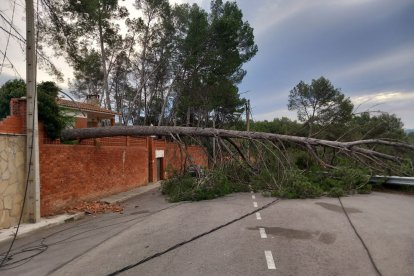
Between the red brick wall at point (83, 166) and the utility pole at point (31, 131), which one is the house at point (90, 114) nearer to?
the red brick wall at point (83, 166)

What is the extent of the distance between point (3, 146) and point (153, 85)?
3228 centimetres

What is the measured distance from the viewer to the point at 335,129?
19797mm

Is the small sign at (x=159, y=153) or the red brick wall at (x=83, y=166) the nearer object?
the red brick wall at (x=83, y=166)

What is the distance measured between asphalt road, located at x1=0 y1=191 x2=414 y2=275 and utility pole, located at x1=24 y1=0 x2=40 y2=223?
1233mm

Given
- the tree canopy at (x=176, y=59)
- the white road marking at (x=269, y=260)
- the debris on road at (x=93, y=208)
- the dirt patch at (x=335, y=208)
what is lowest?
the debris on road at (x=93, y=208)

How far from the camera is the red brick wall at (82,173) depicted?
11883mm

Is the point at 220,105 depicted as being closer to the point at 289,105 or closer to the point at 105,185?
the point at 289,105

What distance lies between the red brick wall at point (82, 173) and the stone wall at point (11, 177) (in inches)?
38.4

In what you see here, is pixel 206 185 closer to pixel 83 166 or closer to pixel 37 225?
pixel 83 166

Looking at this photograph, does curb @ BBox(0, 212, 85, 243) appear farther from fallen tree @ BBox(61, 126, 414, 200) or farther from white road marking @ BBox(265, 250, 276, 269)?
white road marking @ BBox(265, 250, 276, 269)

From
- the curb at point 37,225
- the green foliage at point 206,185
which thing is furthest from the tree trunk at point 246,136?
the curb at point 37,225

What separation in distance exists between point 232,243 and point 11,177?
22.4 feet

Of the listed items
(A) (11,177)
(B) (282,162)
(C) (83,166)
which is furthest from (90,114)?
(A) (11,177)

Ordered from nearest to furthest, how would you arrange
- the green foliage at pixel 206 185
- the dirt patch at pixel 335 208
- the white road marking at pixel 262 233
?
the white road marking at pixel 262 233, the dirt patch at pixel 335 208, the green foliage at pixel 206 185
